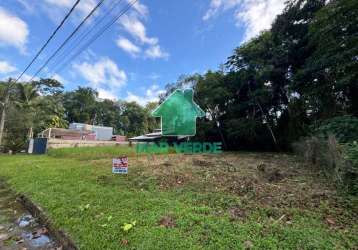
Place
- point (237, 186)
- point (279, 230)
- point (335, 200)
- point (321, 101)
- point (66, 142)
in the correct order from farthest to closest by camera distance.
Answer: point (66, 142)
point (321, 101)
point (237, 186)
point (335, 200)
point (279, 230)

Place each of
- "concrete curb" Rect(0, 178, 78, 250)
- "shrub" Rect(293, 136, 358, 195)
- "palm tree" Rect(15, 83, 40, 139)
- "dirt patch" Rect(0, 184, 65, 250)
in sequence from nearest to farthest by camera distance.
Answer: "concrete curb" Rect(0, 178, 78, 250), "dirt patch" Rect(0, 184, 65, 250), "shrub" Rect(293, 136, 358, 195), "palm tree" Rect(15, 83, 40, 139)

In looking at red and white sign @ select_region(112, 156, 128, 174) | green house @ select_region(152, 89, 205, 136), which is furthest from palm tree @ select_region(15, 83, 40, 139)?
red and white sign @ select_region(112, 156, 128, 174)

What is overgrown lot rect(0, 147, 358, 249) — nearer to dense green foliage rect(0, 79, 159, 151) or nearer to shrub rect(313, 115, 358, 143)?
shrub rect(313, 115, 358, 143)

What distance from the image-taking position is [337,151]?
14.2ft

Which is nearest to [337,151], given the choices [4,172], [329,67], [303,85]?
[329,67]

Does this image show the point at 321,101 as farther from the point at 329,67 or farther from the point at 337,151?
the point at 337,151

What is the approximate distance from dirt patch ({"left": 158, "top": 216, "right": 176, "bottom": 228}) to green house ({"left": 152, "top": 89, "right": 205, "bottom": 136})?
6.54 metres

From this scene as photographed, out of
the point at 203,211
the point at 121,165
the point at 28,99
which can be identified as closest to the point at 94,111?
the point at 28,99

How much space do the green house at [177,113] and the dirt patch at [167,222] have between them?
257 inches

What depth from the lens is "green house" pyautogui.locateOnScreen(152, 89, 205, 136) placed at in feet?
30.5

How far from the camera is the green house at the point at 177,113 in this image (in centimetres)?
930

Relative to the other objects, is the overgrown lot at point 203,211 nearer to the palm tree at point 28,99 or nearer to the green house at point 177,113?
the green house at point 177,113

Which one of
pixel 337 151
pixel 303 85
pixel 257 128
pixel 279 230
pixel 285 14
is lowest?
pixel 279 230

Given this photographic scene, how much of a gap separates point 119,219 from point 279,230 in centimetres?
192
